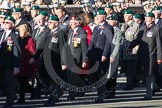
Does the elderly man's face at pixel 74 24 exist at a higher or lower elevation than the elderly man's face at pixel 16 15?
lower

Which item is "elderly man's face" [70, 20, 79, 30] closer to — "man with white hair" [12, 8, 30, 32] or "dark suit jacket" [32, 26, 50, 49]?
"dark suit jacket" [32, 26, 50, 49]

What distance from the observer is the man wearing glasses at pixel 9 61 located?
52.1 feet

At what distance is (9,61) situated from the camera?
15.9 meters

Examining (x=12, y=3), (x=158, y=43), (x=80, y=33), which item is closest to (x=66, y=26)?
(x=80, y=33)

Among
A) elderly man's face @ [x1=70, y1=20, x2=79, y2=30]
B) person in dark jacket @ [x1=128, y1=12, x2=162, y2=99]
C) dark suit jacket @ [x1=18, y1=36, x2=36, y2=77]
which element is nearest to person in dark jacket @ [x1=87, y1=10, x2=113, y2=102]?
elderly man's face @ [x1=70, y1=20, x2=79, y2=30]

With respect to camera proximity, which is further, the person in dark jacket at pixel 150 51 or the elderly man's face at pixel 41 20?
the person in dark jacket at pixel 150 51

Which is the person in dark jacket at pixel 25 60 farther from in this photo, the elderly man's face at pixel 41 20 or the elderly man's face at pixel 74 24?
the elderly man's face at pixel 74 24

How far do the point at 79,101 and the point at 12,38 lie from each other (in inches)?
99.0

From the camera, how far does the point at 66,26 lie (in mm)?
18141

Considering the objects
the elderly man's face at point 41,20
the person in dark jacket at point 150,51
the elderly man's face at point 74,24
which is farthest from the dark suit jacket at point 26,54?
the person in dark jacket at point 150,51

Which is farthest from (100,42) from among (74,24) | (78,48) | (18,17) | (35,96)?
(18,17)

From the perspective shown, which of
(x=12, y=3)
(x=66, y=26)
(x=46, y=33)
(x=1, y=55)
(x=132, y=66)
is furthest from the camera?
(x=12, y=3)

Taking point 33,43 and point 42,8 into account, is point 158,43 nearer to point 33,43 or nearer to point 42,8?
point 33,43

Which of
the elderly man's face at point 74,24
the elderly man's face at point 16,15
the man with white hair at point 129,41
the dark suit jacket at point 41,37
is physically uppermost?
the elderly man's face at point 16,15
